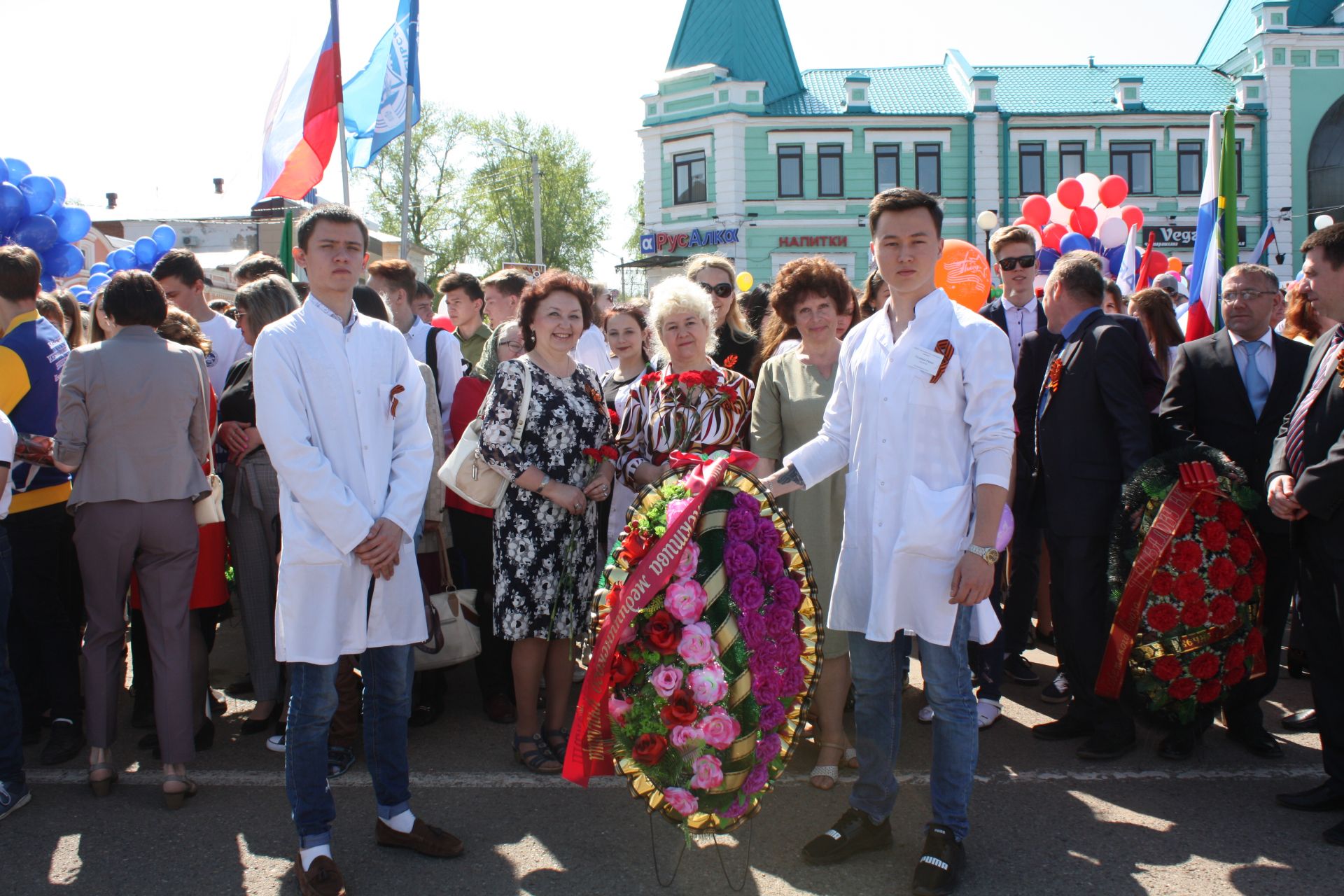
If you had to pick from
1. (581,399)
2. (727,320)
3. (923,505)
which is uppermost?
(727,320)

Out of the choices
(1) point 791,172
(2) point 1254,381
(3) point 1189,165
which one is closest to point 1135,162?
(3) point 1189,165

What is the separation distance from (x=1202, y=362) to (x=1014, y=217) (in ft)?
92.8

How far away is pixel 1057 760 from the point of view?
442cm

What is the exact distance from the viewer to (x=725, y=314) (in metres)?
5.76

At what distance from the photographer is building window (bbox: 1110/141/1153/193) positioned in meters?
31.0

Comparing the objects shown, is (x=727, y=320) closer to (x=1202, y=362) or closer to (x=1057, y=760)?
(x=1202, y=362)

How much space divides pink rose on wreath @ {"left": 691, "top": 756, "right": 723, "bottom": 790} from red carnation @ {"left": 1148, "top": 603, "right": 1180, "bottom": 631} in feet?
7.55

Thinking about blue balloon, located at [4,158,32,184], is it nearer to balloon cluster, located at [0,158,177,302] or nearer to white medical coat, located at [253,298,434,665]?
balloon cluster, located at [0,158,177,302]

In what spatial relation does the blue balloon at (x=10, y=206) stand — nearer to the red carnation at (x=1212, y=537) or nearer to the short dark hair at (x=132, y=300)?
the short dark hair at (x=132, y=300)

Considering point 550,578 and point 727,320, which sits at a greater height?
point 727,320

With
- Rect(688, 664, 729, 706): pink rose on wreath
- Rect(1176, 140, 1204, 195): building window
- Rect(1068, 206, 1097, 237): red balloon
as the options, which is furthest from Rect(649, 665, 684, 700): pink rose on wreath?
Rect(1176, 140, 1204, 195): building window

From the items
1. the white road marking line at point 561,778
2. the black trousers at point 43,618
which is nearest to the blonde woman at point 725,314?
the white road marking line at point 561,778

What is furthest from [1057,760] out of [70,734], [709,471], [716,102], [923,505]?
[716,102]

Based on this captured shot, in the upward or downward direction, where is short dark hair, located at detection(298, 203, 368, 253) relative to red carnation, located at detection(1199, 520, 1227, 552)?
upward
